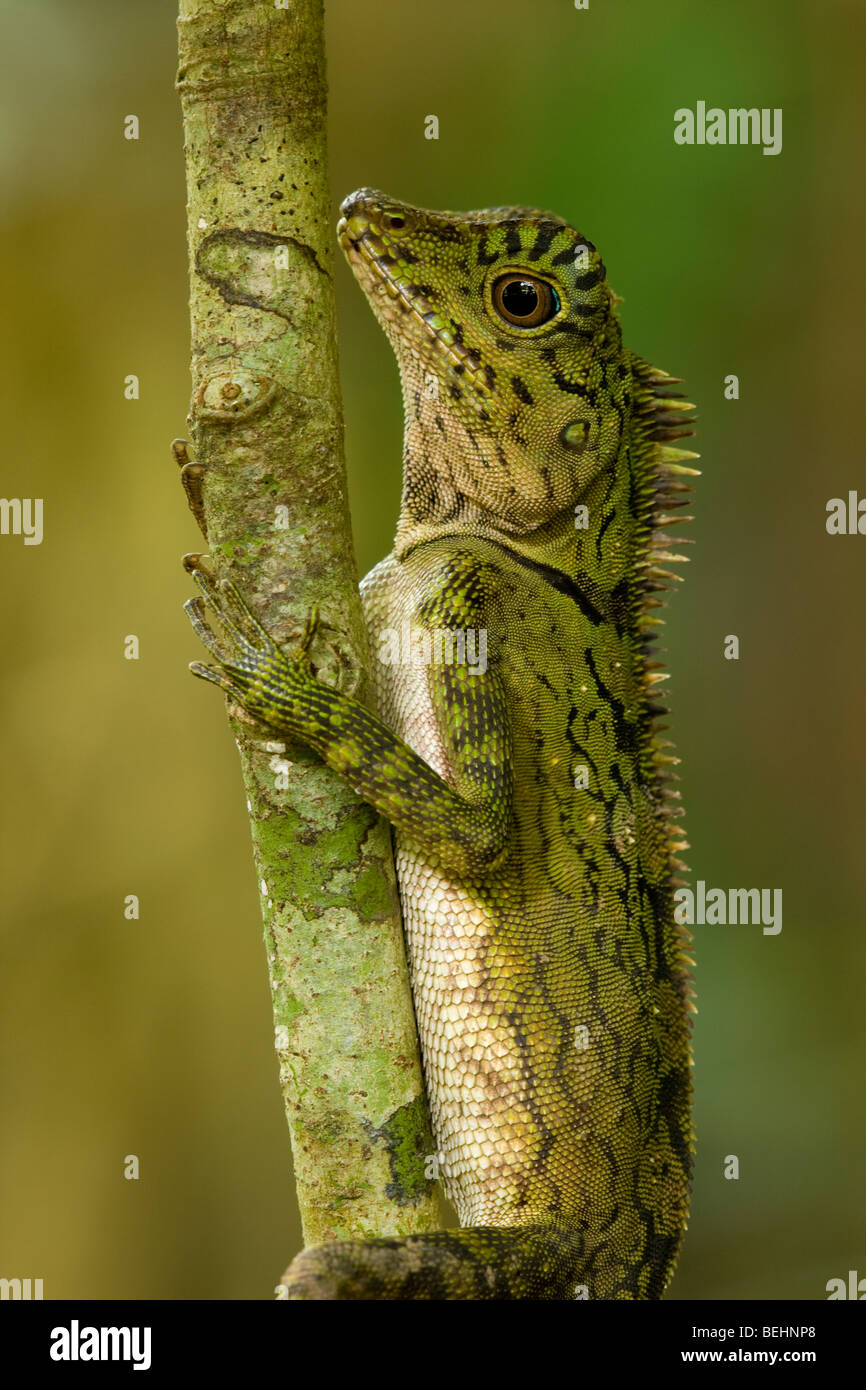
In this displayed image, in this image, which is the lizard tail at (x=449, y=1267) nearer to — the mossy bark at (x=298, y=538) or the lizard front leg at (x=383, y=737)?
the mossy bark at (x=298, y=538)

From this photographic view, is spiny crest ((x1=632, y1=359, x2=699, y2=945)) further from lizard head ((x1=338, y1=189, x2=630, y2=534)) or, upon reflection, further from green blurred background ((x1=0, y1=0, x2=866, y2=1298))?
green blurred background ((x1=0, y1=0, x2=866, y2=1298))

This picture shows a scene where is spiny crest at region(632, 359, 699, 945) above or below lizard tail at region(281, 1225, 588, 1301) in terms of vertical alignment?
above

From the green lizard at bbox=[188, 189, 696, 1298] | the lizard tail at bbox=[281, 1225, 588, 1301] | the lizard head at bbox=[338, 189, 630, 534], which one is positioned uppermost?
the lizard head at bbox=[338, 189, 630, 534]

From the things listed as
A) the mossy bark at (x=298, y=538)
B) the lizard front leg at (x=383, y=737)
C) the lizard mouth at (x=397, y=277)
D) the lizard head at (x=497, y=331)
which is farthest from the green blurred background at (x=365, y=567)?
the mossy bark at (x=298, y=538)

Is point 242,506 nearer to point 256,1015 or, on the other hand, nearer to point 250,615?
point 250,615

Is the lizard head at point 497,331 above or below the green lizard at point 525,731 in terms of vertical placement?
above

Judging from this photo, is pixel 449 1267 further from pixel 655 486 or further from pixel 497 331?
pixel 497 331

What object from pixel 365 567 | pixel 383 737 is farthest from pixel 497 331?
pixel 365 567

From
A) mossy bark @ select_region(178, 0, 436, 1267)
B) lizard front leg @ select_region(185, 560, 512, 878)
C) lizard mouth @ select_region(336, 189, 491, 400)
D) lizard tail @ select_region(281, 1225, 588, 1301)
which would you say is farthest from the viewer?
lizard mouth @ select_region(336, 189, 491, 400)

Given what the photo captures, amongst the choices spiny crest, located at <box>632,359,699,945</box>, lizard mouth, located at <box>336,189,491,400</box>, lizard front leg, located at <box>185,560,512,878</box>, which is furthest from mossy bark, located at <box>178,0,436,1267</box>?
spiny crest, located at <box>632,359,699,945</box>
